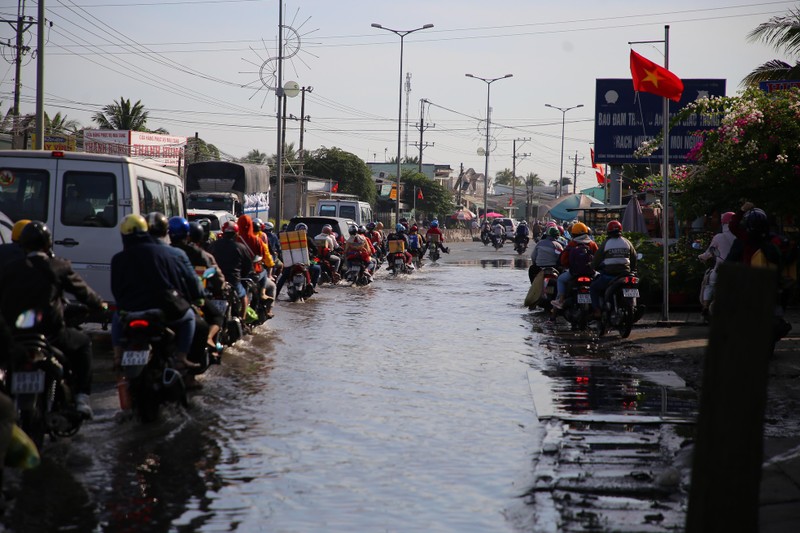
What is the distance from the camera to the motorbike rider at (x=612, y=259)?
48.6ft

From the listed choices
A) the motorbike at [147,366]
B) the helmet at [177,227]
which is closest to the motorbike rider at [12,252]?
the motorbike at [147,366]

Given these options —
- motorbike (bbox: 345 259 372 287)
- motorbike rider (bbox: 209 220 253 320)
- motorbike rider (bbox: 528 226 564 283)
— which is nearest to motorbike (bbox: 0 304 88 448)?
motorbike rider (bbox: 209 220 253 320)

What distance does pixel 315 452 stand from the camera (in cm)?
713

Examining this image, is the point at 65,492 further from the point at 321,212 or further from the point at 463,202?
the point at 463,202

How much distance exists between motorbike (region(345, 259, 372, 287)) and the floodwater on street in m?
12.4

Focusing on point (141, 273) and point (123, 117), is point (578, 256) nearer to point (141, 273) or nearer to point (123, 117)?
point (141, 273)

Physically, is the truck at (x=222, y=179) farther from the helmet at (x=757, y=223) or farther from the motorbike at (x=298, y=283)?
the helmet at (x=757, y=223)

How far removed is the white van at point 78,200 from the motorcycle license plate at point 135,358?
4390 mm

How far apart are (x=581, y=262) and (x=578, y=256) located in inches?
4.0

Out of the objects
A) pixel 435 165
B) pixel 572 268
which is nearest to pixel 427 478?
pixel 572 268

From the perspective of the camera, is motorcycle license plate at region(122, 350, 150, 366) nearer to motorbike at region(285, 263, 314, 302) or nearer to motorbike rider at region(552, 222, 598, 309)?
motorbike rider at region(552, 222, 598, 309)

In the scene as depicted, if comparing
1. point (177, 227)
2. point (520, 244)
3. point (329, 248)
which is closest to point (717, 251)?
point (177, 227)

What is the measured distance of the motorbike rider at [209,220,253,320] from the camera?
43.1 feet

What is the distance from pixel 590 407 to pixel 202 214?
15.8 meters
